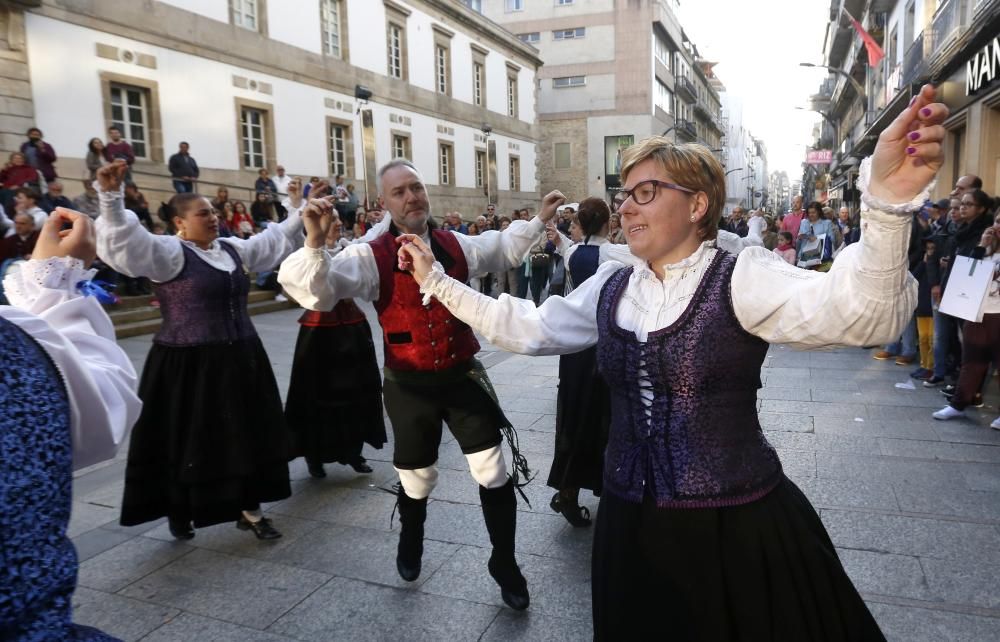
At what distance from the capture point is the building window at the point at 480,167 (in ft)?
96.1

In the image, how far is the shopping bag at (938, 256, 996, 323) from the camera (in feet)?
18.3

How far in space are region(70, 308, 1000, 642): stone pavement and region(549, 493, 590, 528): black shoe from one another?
0.20 ft

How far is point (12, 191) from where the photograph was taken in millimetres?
9930

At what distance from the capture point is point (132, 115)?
49.0 ft

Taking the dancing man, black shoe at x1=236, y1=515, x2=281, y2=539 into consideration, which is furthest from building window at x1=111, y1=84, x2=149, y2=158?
the dancing man

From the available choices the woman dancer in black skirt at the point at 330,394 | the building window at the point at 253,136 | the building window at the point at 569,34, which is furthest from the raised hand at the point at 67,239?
the building window at the point at 569,34

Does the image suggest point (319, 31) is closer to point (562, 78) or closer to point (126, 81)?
point (126, 81)

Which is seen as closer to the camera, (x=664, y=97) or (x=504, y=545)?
(x=504, y=545)

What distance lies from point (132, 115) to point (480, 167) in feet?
53.6

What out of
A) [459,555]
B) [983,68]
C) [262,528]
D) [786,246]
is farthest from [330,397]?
[983,68]

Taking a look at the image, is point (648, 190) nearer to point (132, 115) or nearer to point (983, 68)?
point (983, 68)

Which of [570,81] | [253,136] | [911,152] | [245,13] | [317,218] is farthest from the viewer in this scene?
[570,81]

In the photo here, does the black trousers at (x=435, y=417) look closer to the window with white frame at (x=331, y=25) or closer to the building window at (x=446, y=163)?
the window with white frame at (x=331, y=25)

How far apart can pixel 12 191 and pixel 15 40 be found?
4235 mm
